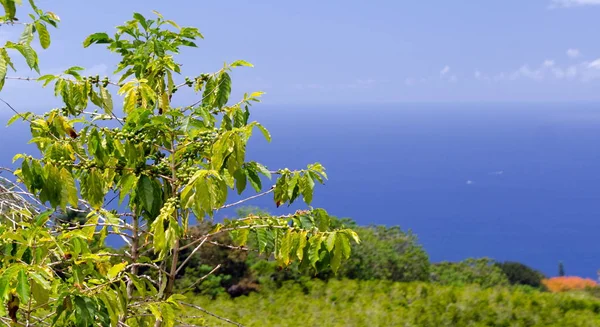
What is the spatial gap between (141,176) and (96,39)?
0.86 meters

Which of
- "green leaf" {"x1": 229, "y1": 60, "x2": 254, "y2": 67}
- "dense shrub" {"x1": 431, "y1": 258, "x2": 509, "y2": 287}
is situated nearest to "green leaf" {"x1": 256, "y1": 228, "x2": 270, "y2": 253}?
"green leaf" {"x1": 229, "y1": 60, "x2": 254, "y2": 67}

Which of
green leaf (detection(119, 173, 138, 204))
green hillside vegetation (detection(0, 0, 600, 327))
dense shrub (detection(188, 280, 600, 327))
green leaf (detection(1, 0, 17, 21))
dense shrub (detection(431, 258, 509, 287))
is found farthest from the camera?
dense shrub (detection(431, 258, 509, 287))

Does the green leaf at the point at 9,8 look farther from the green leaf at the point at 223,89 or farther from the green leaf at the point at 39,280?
the green leaf at the point at 39,280

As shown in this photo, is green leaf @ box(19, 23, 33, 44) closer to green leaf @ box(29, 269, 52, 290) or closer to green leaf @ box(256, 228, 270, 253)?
green leaf @ box(29, 269, 52, 290)

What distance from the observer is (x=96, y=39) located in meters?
2.91

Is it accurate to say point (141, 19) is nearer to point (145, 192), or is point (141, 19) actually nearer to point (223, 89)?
point (223, 89)

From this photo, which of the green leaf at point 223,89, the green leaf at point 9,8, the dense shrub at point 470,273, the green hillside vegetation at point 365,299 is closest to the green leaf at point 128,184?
the green leaf at point 223,89

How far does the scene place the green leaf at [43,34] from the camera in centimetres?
241

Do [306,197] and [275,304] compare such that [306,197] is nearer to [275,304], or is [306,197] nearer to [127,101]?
[127,101]

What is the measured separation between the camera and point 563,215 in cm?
12700

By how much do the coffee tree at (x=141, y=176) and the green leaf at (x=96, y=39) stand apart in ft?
0.04

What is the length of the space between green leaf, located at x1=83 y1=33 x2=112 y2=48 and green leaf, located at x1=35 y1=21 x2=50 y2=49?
1.39ft

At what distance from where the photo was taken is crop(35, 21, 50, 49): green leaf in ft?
7.91

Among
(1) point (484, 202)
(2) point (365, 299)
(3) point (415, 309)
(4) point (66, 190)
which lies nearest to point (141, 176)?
(4) point (66, 190)
